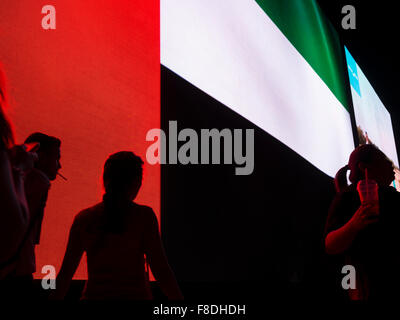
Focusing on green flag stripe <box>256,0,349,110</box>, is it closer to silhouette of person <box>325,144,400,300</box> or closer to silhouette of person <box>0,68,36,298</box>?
silhouette of person <box>325,144,400,300</box>

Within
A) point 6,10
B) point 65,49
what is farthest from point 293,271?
point 6,10

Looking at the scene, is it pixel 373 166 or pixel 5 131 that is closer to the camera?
pixel 5 131

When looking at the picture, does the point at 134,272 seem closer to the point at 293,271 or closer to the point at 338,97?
the point at 293,271

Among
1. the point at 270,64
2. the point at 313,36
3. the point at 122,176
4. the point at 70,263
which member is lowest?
the point at 70,263

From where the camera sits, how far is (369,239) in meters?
1.17

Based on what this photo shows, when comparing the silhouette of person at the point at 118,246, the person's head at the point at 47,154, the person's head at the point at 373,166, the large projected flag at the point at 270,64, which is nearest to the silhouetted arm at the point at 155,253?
the silhouette of person at the point at 118,246

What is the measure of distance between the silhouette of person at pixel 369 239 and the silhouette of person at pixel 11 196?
2.74 feet

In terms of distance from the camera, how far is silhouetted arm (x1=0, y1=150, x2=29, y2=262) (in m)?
0.62

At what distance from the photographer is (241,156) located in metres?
2.64

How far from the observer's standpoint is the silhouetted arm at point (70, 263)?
3.71 ft

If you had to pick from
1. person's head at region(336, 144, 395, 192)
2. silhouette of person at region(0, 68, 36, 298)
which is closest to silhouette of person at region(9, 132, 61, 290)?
silhouette of person at region(0, 68, 36, 298)

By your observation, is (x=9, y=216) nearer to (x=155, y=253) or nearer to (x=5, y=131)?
(x=5, y=131)

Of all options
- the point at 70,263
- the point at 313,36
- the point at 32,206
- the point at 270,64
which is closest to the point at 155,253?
the point at 70,263

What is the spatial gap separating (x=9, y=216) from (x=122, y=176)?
1.87 ft
